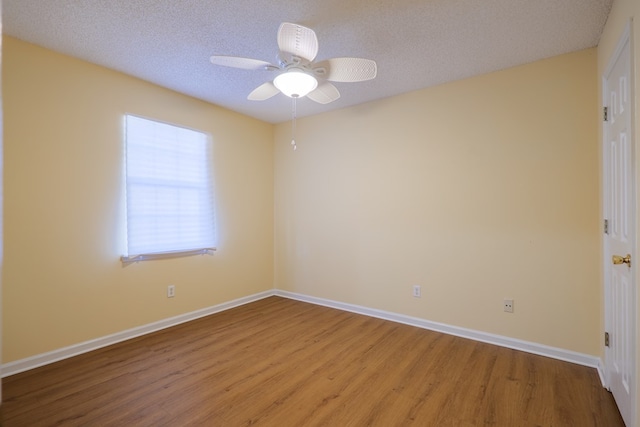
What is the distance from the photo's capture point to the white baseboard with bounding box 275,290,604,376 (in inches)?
107

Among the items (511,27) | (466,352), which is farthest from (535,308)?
(511,27)

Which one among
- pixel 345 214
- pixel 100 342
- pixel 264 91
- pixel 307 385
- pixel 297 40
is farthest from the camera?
pixel 345 214

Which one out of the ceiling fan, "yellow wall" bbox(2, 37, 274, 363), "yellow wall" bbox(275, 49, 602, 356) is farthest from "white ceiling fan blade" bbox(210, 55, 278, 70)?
"yellow wall" bbox(275, 49, 602, 356)

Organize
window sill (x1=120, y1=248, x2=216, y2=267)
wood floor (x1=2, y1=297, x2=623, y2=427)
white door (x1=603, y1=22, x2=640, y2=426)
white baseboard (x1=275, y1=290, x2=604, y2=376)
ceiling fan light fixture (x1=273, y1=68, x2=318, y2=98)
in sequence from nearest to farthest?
white door (x1=603, y1=22, x2=640, y2=426)
wood floor (x1=2, y1=297, x2=623, y2=427)
ceiling fan light fixture (x1=273, y1=68, x2=318, y2=98)
white baseboard (x1=275, y1=290, x2=604, y2=376)
window sill (x1=120, y1=248, x2=216, y2=267)

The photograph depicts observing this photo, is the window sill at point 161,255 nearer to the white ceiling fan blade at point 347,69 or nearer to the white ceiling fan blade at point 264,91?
the white ceiling fan blade at point 264,91

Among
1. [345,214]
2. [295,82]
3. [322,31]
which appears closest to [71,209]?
[295,82]

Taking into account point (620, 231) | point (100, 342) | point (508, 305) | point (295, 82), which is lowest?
point (100, 342)

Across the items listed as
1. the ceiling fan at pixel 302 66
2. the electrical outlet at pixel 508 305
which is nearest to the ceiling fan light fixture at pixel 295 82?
the ceiling fan at pixel 302 66

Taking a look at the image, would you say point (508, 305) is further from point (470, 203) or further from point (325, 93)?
point (325, 93)

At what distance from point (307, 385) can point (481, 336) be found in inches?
67.4

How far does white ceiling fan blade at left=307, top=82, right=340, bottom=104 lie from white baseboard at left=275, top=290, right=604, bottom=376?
7.56ft

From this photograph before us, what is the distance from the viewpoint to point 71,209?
286 centimetres

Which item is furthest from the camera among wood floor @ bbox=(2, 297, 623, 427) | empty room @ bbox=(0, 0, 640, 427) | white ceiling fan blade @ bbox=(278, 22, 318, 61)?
empty room @ bbox=(0, 0, 640, 427)

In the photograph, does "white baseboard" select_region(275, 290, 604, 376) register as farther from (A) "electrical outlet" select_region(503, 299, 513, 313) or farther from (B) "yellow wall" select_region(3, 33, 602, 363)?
(A) "electrical outlet" select_region(503, 299, 513, 313)
